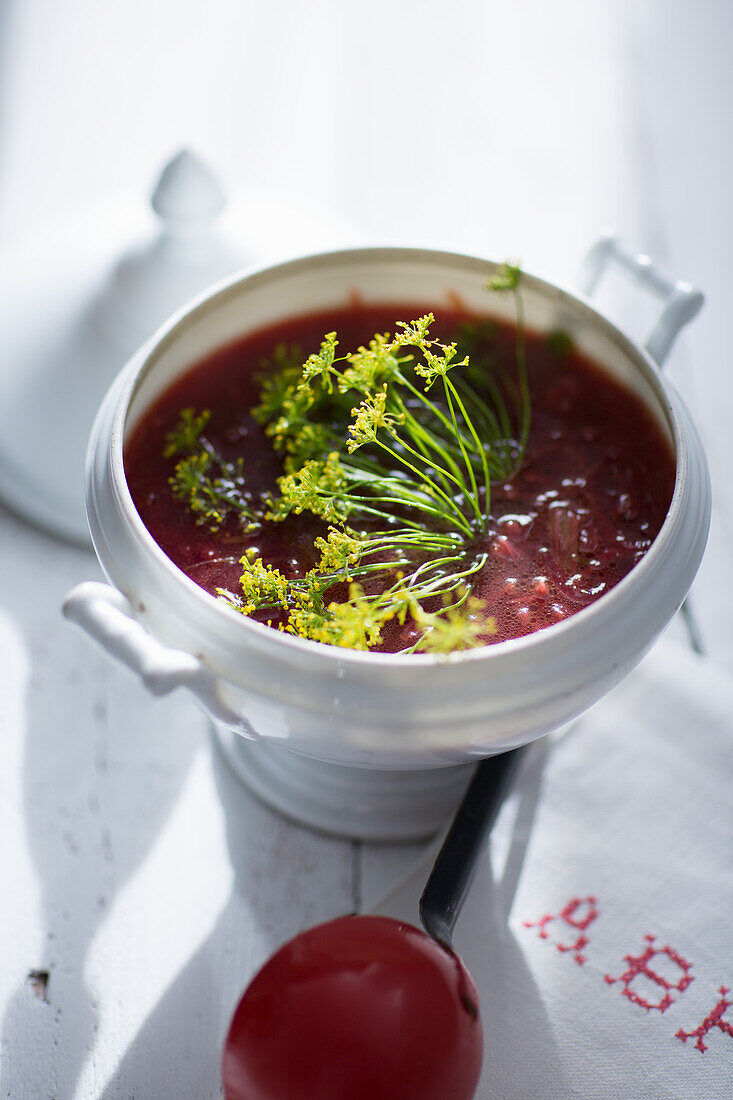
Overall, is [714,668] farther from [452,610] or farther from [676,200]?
Result: [676,200]

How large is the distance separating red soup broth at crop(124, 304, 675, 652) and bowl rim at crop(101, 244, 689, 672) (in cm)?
3

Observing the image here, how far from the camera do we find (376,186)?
154 centimetres

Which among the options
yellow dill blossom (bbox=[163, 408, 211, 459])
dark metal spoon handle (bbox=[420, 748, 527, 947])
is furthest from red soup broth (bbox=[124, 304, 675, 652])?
dark metal spoon handle (bbox=[420, 748, 527, 947])

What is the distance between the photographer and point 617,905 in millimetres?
916

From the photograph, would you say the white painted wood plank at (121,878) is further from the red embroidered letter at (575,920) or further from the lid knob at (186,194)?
the lid knob at (186,194)

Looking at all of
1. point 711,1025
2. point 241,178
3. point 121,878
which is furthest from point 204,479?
point 241,178

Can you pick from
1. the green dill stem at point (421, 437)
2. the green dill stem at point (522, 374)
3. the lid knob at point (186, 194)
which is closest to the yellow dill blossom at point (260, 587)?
the green dill stem at point (421, 437)

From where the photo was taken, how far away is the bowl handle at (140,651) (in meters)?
0.69

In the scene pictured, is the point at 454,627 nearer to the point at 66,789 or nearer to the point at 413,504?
the point at 413,504

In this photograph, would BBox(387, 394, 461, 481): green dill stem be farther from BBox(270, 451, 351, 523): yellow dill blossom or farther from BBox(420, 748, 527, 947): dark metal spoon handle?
BBox(420, 748, 527, 947): dark metal spoon handle

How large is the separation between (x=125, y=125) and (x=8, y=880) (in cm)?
116

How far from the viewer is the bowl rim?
686 mm

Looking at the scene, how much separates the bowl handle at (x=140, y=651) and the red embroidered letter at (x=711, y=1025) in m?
0.44

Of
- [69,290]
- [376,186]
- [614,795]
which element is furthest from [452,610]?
[376,186]
